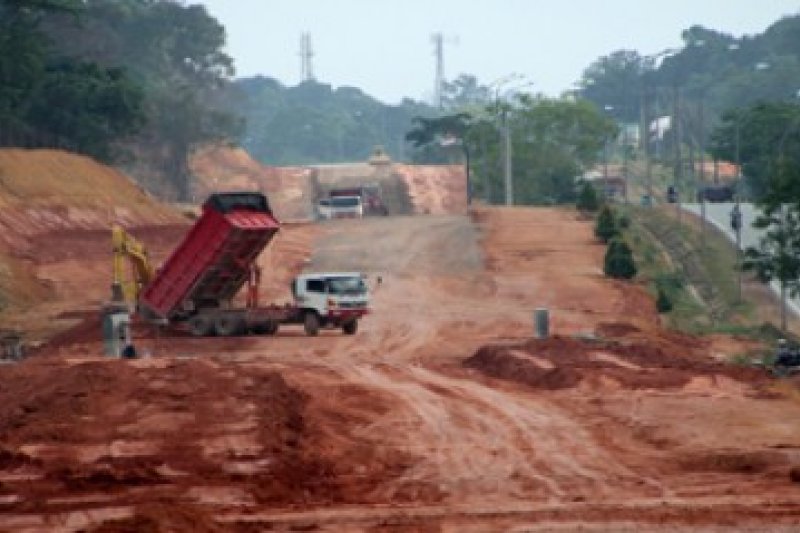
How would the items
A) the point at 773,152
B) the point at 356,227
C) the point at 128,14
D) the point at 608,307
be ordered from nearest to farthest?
the point at 608,307 → the point at 356,227 → the point at 773,152 → the point at 128,14

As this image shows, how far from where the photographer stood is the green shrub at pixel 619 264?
67.1m

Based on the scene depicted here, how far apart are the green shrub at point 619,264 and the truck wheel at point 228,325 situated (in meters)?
22.5

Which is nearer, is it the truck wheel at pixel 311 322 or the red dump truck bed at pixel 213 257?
the red dump truck bed at pixel 213 257

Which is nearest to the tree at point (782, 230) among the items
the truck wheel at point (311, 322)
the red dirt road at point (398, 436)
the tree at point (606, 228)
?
the red dirt road at point (398, 436)

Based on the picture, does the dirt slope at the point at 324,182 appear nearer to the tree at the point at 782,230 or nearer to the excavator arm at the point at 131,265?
the tree at the point at 782,230

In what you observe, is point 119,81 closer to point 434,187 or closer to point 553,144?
point 553,144

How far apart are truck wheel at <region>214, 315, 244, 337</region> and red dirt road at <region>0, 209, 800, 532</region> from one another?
0.77 meters

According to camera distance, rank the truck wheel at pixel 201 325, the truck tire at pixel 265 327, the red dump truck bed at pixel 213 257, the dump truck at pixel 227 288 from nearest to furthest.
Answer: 1. the red dump truck bed at pixel 213 257
2. the dump truck at pixel 227 288
3. the truck wheel at pixel 201 325
4. the truck tire at pixel 265 327

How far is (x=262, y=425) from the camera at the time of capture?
29.1 meters

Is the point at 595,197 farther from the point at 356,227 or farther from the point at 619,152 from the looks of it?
the point at 619,152

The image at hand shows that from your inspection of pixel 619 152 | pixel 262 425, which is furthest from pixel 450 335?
pixel 619 152

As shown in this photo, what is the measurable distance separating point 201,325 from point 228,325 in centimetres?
A: 79

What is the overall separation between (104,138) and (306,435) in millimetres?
68385

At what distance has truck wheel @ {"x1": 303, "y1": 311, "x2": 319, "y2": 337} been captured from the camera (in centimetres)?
4975
